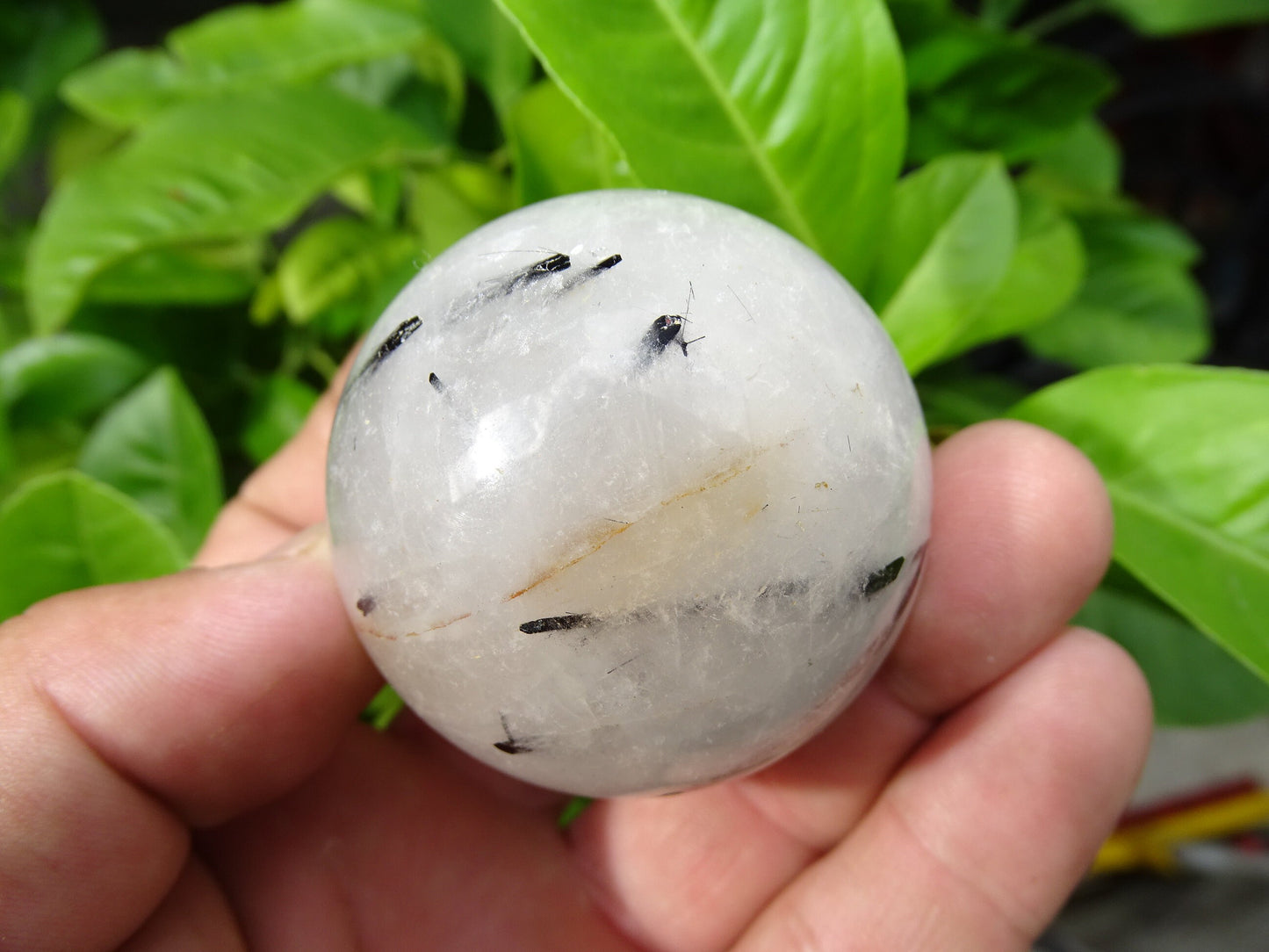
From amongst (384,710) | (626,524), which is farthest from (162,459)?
(626,524)

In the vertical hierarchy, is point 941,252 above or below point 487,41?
below

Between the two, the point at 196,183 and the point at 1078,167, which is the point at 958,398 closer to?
the point at 1078,167

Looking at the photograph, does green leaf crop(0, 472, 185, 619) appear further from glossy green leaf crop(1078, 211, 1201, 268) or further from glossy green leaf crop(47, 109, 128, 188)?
glossy green leaf crop(1078, 211, 1201, 268)

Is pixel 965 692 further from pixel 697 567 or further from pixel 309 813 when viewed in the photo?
pixel 309 813

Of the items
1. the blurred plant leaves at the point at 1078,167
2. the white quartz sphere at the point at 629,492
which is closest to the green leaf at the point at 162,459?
the white quartz sphere at the point at 629,492

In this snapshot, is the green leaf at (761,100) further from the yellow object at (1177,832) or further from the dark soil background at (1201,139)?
the yellow object at (1177,832)
